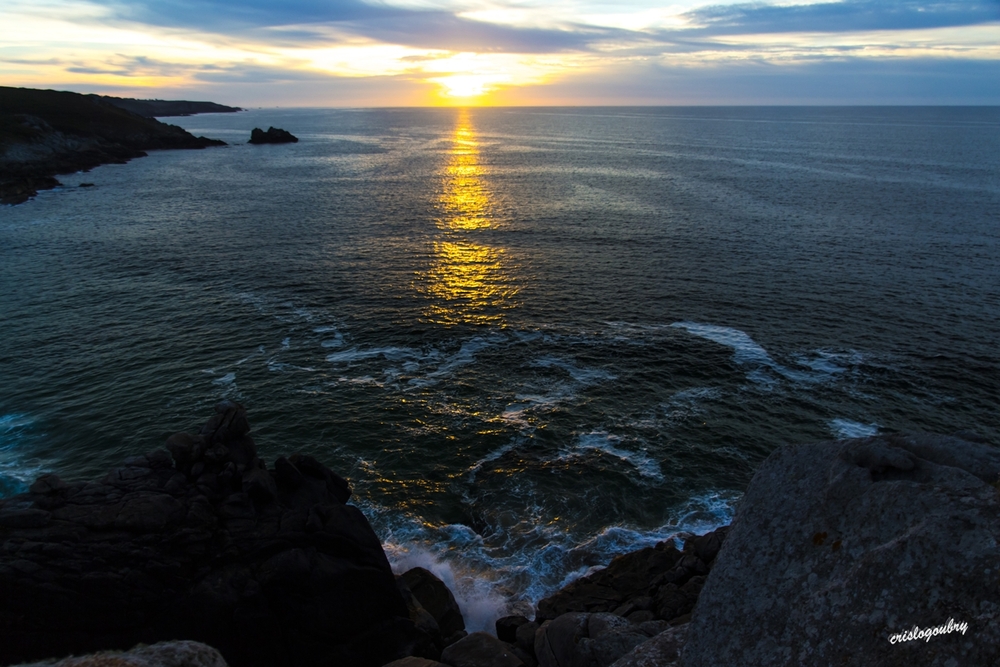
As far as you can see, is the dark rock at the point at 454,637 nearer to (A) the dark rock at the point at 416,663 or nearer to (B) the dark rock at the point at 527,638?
(B) the dark rock at the point at 527,638

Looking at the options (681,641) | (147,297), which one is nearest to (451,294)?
(147,297)

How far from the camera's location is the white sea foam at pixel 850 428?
145ft

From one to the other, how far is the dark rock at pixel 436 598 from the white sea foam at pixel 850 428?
30418mm

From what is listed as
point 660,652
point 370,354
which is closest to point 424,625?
point 660,652

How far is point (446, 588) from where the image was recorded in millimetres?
32688

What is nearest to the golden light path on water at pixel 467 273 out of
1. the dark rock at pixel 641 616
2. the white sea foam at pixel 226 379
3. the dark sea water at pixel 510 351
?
the dark sea water at pixel 510 351

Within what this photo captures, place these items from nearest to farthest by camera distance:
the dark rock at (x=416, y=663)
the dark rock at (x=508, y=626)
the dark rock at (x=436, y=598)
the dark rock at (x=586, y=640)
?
the dark rock at (x=586, y=640), the dark rock at (x=416, y=663), the dark rock at (x=508, y=626), the dark rock at (x=436, y=598)

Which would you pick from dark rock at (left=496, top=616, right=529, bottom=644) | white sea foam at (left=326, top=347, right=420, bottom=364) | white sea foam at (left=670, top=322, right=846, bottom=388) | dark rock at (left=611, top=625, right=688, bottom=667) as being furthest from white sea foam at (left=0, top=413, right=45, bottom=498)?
white sea foam at (left=670, top=322, right=846, bottom=388)

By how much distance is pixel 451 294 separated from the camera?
73.8 metres

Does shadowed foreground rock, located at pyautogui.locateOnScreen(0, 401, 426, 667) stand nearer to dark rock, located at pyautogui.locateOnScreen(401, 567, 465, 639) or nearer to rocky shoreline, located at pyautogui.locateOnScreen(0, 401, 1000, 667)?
rocky shoreline, located at pyautogui.locateOnScreen(0, 401, 1000, 667)

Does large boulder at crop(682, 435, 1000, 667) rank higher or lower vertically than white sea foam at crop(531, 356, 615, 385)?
higher

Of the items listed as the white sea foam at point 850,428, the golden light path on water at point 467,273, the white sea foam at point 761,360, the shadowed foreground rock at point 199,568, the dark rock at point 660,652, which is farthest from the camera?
the golden light path on water at point 467,273

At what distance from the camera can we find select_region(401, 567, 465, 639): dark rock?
31.4 m

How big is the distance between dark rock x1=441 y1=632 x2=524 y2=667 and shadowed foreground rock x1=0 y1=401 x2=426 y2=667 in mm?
3212
